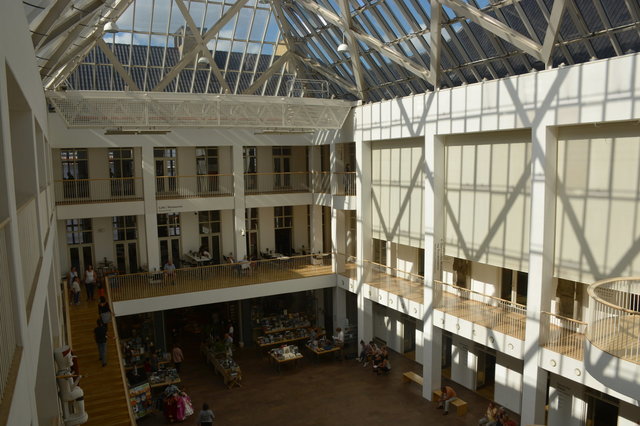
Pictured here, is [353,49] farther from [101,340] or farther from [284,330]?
[101,340]

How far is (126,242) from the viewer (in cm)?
2430

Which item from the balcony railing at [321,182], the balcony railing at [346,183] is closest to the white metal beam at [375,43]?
the balcony railing at [346,183]

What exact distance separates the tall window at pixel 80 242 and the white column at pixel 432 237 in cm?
1591

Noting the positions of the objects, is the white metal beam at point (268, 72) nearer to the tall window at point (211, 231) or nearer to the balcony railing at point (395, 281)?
the tall window at point (211, 231)

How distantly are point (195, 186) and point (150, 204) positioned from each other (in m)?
3.29

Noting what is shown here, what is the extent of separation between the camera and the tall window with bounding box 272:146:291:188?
1091 inches

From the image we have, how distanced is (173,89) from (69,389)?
1635 cm

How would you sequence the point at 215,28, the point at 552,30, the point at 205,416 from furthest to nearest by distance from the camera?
the point at 215,28 < the point at 205,416 < the point at 552,30

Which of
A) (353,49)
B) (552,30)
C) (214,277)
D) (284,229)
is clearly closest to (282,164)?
(284,229)

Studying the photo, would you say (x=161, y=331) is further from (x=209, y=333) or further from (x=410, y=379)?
(x=410, y=379)

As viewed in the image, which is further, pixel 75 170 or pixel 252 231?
pixel 252 231

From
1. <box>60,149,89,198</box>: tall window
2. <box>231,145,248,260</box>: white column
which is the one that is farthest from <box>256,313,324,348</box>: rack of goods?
<box>60,149,89,198</box>: tall window

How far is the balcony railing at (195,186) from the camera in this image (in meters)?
24.8

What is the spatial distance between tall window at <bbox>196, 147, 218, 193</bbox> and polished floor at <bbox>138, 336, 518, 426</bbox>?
28.1 ft
